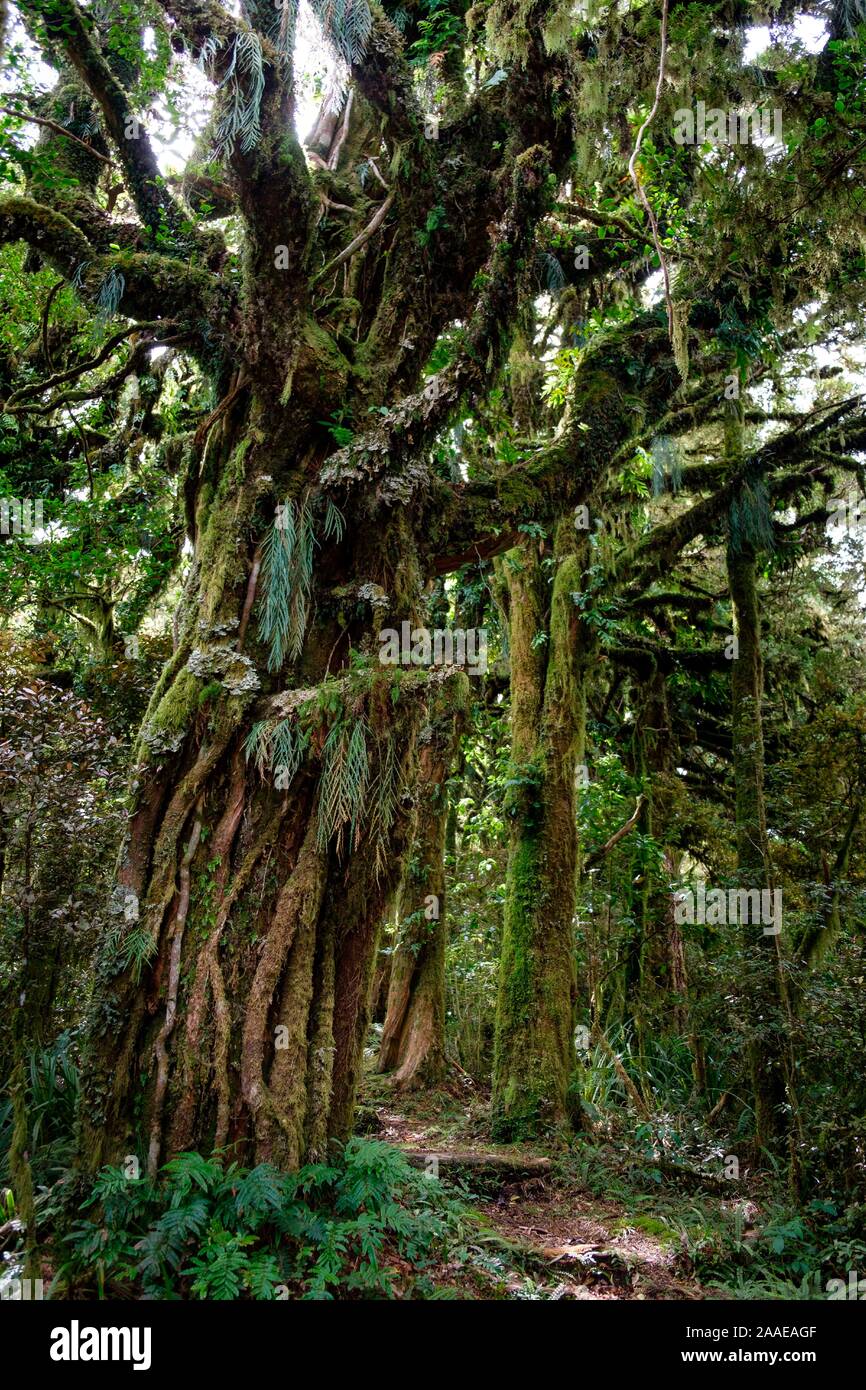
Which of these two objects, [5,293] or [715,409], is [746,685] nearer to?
[715,409]

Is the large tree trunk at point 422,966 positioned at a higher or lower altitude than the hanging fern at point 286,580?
lower

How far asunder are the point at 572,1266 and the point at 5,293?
8.11 metres

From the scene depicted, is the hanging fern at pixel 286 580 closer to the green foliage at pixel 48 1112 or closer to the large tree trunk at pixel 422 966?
the green foliage at pixel 48 1112

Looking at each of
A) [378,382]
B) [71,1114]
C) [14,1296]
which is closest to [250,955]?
[71,1114]

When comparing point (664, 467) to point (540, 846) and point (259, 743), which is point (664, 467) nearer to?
point (540, 846)

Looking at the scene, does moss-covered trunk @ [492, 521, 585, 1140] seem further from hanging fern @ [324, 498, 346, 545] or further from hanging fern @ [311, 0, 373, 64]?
hanging fern @ [311, 0, 373, 64]

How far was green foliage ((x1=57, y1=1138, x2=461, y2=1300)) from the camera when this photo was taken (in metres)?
3.04

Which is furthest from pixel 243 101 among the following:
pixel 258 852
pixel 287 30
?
pixel 258 852

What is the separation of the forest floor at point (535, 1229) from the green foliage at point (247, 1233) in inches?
19.5

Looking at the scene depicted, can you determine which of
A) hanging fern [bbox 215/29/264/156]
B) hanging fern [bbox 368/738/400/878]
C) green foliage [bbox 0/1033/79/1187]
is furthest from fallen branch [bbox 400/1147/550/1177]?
hanging fern [bbox 215/29/264/156]

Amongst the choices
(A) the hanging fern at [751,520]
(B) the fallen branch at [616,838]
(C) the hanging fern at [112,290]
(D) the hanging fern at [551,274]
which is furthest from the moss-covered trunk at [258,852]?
(B) the fallen branch at [616,838]

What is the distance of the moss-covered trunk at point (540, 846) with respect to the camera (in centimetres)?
662

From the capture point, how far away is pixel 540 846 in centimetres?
728

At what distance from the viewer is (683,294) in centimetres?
647
